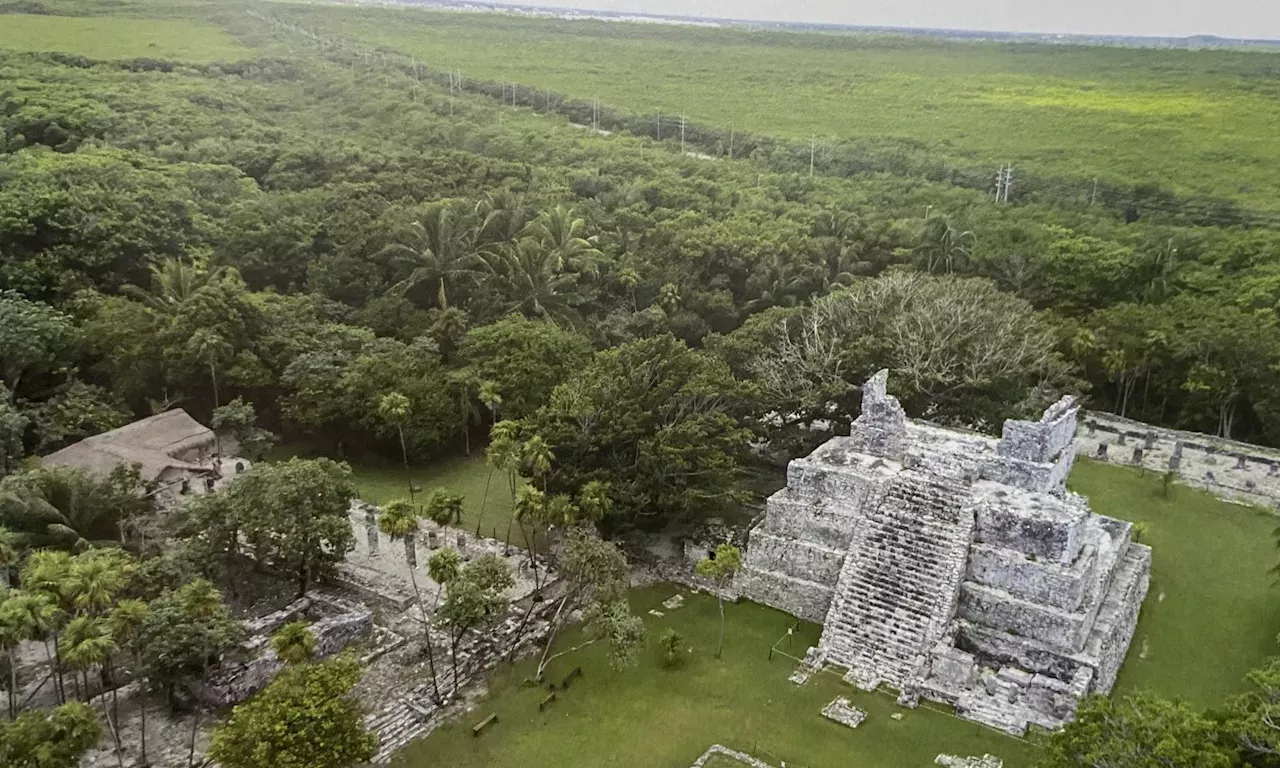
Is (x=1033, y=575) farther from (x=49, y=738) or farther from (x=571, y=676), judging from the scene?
→ (x=49, y=738)

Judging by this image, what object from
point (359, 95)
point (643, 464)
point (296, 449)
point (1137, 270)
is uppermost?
point (359, 95)

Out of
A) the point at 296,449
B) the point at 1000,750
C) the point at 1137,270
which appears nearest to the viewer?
the point at 1000,750

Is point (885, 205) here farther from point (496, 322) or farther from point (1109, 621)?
point (1109, 621)

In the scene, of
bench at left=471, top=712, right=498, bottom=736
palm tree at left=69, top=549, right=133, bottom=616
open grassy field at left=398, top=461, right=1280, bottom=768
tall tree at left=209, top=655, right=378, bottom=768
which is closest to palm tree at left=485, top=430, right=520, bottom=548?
open grassy field at left=398, top=461, right=1280, bottom=768

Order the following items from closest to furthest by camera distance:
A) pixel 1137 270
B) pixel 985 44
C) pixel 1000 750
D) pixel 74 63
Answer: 1. pixel 1000 750
2. pixel 1137 270
3. pixel 74 63
4. pixel 985 44

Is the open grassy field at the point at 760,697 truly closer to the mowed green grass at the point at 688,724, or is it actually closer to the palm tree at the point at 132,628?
the mowed green grass at the point at 688,724

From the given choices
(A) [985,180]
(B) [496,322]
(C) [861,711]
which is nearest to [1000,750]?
(C) [861,711]
